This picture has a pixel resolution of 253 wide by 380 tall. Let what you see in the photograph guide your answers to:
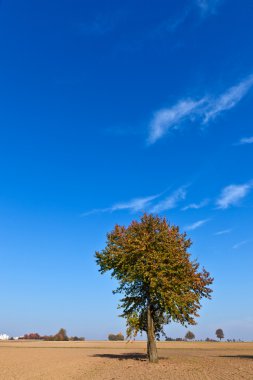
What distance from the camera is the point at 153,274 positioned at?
40.1 m

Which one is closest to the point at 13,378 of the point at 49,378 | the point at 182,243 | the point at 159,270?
the point at 49,378

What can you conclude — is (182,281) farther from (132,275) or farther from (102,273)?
(102,273)

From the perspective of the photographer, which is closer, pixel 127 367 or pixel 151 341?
pixel 127 367

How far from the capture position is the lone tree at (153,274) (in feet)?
132

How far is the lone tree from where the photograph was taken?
40.2 metres

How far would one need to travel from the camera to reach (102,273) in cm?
4466

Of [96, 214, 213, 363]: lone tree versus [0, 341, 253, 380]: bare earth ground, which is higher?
[96, 214, 213, 363]: lone tree

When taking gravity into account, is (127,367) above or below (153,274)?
below

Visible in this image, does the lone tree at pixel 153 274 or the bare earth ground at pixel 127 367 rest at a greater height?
the lone tree at pixel 153 274

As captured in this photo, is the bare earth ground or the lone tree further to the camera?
the lone tree

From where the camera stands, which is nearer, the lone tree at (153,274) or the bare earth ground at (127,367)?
the bare earth ground at (127,367)

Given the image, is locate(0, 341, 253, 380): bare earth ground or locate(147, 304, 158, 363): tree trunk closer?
locate(0, 341, 253, 380): bare earth ground

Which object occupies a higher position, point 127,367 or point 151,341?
point 151,341

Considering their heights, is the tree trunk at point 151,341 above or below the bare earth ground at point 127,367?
above
